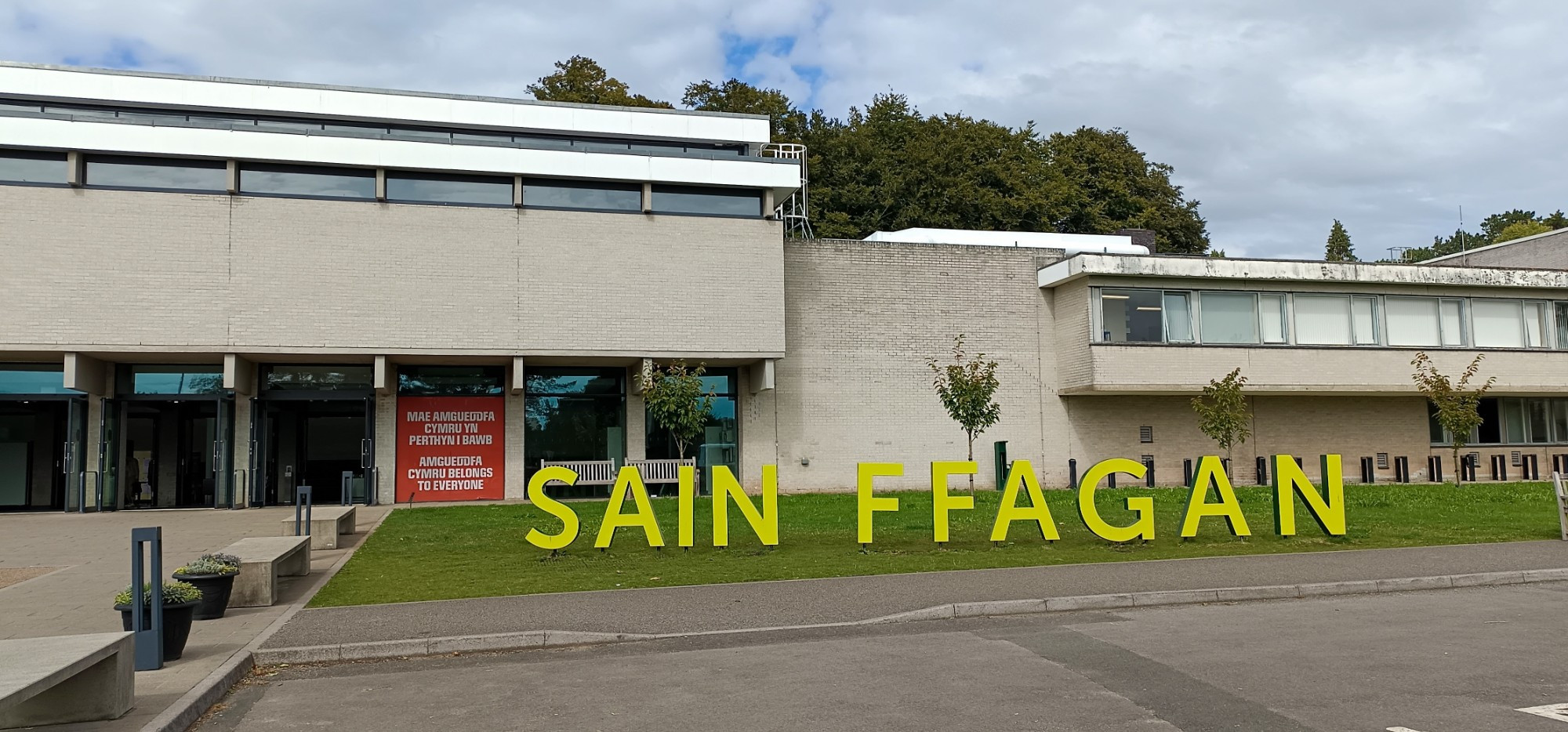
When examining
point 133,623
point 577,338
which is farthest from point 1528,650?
point 577,338

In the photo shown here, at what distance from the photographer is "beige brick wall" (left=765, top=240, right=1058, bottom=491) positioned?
29.9m

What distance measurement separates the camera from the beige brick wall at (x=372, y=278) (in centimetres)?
2423

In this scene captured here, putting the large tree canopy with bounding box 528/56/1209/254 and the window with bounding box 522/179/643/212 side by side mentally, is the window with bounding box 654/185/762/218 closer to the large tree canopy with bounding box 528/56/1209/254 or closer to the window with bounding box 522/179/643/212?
the window with bounding box 522/179/643/212

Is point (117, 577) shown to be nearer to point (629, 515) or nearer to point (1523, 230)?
point (629, 515)

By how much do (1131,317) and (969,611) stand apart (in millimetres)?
21408

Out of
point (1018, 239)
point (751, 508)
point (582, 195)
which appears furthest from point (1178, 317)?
point (751, 508)

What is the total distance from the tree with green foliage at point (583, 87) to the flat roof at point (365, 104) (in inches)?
528

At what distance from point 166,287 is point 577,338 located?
8.95m

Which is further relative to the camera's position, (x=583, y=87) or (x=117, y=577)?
→ (x=583, y=87)

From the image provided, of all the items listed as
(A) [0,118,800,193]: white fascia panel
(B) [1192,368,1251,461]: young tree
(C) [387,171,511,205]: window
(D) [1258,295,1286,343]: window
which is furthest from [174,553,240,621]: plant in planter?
(D) [1258,295,1286,343]: window

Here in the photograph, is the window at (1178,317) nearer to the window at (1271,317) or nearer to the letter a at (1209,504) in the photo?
the window at (1271,317)

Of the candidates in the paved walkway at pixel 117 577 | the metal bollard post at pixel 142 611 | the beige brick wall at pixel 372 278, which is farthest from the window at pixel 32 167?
the metal bollard post at pixel 142 611

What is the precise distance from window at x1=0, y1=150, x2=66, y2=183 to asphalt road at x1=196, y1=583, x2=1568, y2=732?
2068cm

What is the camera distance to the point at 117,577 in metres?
14.0
